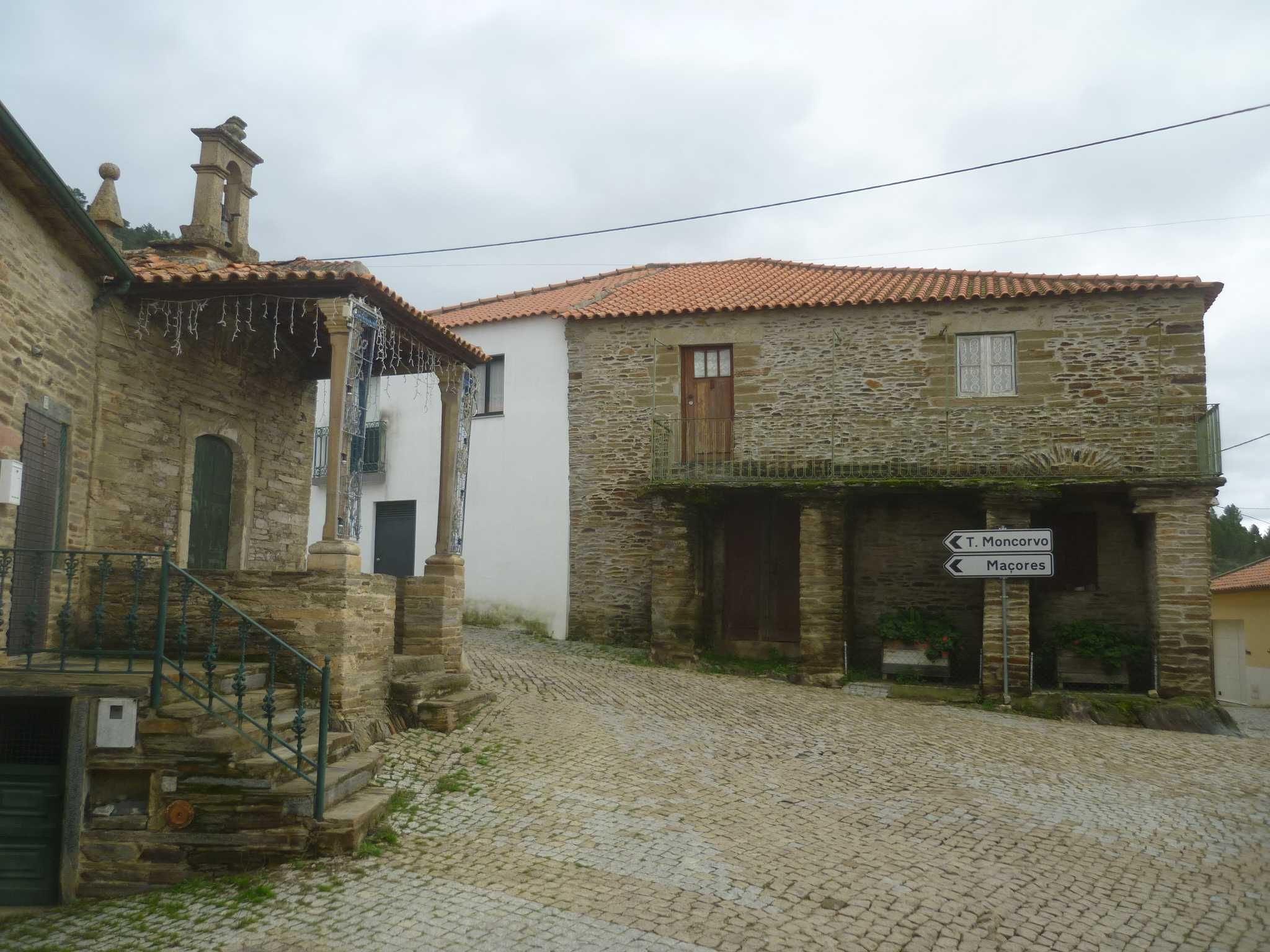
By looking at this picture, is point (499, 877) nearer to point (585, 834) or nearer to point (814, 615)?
point (585, 834)

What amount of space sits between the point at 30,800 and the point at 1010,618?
1130 centimetres

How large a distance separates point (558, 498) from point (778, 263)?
6.91m

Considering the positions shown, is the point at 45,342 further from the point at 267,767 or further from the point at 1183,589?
the point at 1183,589

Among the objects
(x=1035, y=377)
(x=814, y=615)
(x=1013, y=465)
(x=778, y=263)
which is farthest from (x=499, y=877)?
(x=778, y=263)

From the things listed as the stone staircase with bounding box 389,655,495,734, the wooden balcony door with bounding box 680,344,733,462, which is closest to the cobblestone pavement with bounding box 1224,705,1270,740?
the wooden balcony door with bounding box 680,344,733,462

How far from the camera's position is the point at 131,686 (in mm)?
6492

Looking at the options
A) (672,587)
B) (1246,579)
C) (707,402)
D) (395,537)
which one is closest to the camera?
(672,587)

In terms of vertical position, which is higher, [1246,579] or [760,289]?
[760,289]

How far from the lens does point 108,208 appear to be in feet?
29.2

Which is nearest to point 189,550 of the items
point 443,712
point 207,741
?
point 443,712

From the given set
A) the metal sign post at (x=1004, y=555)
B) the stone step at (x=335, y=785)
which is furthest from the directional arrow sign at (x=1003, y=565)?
the stone step at (x=335, y=785)

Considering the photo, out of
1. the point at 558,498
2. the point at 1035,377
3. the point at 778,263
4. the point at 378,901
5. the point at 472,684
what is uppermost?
the point at 778,263

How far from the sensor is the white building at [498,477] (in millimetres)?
17094

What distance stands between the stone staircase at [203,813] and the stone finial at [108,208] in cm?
468
